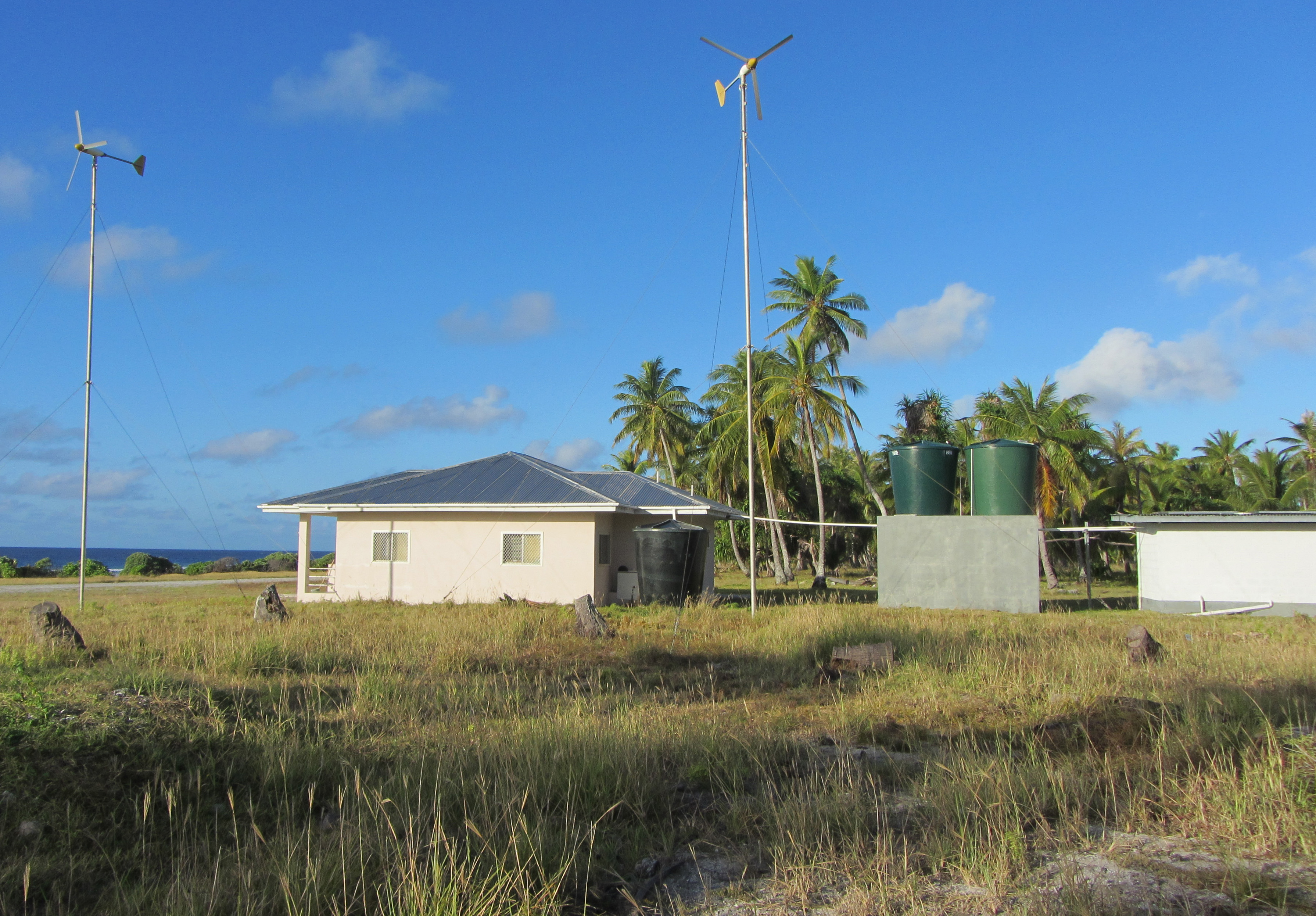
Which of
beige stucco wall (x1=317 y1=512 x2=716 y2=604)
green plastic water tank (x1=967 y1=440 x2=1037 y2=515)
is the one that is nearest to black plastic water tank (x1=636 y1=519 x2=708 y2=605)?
beige stucco wall (x1=317 y1=512 x2=716 y2=604)

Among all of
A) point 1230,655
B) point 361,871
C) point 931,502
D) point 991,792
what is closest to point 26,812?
point 361,871

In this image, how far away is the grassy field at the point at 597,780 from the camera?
13.5 ft

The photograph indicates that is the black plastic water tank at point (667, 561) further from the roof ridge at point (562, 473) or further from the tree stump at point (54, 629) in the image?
the tree stump at point (54, 629)

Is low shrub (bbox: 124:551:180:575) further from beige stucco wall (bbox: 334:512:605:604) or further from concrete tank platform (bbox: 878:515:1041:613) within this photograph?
concrete tank platform (bbox: 878:515:1041:613)

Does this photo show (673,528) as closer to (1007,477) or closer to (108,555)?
(1007,477)

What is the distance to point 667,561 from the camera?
64.5 feet

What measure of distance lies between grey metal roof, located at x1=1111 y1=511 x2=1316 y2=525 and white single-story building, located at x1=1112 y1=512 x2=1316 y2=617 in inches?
0.8

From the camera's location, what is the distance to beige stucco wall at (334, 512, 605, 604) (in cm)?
1980

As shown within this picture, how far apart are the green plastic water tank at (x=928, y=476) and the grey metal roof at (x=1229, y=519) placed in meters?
4.62

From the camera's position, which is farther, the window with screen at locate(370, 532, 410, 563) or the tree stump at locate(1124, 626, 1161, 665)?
the window with screen at locate(370, 532, 410, 563)

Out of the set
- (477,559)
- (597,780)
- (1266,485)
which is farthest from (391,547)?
(1266,485)

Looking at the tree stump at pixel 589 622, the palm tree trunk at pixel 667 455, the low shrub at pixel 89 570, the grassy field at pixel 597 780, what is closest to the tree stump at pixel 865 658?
the grassy field at pixel 597 780

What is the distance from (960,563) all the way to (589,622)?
33.5 feet

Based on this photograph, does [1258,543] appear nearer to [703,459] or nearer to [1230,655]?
[1230,655]
